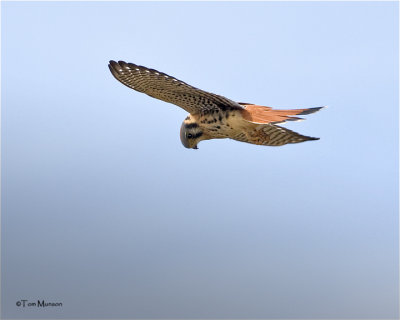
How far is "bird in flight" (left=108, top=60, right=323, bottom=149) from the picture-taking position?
861cm

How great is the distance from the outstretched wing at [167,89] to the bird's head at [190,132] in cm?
15

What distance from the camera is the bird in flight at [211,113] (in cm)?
861

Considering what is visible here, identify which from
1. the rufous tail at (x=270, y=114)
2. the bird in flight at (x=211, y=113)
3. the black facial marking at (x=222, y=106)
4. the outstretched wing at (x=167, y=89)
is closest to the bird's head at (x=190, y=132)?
the bird in flight at (x=211, y=113)

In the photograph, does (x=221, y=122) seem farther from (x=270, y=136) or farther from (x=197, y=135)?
(x=270, y=136)

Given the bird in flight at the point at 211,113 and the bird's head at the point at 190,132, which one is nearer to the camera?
the bird in flight at the point at 211,113

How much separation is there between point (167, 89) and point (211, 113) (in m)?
0.64

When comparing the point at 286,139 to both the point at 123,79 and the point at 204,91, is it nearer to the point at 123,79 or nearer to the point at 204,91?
the point at 204,91

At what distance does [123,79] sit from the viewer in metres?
8.93

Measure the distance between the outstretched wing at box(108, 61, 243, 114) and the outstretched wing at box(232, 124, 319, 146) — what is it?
0.37 m

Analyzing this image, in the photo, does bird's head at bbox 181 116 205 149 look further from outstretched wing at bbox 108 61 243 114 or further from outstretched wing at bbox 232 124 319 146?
outstretched wing at bbox 232 124 319 146

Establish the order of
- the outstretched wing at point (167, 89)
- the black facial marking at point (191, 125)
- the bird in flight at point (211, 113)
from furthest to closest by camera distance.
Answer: the black facial marking at point (191, 125)
the bird in flight at point (211, 113)
the outstretched wing at point (167, 89)

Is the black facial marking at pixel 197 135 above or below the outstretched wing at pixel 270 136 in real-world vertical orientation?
above

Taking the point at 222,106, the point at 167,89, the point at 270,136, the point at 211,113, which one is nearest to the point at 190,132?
the point at 211,113

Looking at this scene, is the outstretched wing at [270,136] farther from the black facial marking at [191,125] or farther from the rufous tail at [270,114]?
the black facial marking at [191,125]
